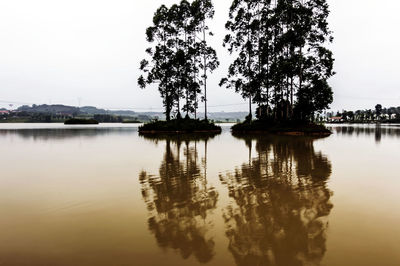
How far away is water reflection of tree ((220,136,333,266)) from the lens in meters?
3.93

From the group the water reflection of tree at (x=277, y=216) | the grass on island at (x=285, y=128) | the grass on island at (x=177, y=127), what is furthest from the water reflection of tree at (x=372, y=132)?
the water reflection of tree at (x=277, y=216)

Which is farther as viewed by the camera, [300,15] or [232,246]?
[300,15]

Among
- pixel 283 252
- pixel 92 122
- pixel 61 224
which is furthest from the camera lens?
pixel 92 122

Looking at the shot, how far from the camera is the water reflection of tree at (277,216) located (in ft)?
12.9

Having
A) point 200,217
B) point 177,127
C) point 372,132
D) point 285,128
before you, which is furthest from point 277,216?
point 372,132

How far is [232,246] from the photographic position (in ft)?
13.6

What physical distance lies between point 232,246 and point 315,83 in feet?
127

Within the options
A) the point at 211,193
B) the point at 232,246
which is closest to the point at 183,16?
the point at 211,193

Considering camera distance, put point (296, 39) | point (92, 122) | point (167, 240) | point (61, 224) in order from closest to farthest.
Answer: point (167, 240)
point (61, 224)
point (296, 39)
point (92, 122)

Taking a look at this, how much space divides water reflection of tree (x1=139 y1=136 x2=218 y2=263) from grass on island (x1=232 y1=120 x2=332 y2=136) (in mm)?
27357

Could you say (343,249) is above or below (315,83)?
below

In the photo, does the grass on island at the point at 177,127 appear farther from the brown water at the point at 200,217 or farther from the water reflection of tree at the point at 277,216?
the water reflection of tree at the point at 277,216

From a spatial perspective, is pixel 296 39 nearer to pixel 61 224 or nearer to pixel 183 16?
pixel 183 16

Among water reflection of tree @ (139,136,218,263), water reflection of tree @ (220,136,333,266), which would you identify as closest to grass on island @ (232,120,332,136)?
water reflection of tree @ (220,136,333,266)
